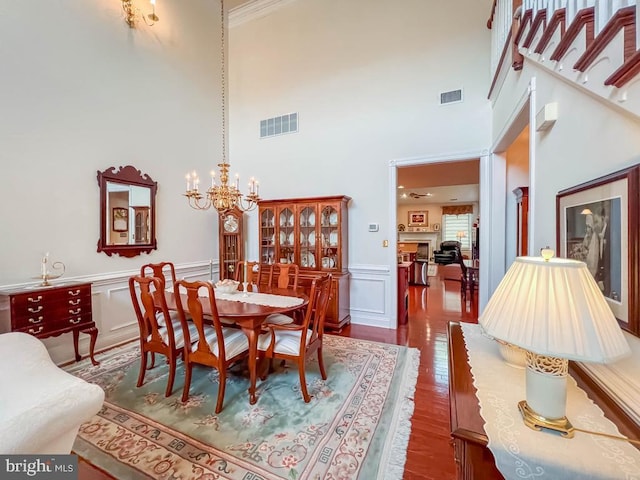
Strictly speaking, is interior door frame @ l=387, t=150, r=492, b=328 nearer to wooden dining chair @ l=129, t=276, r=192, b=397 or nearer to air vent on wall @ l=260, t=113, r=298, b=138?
air vent on wall @ l=260, t=113, r=298, b=138

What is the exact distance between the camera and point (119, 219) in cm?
354

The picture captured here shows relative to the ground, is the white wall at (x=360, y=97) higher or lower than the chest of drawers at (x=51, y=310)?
higher

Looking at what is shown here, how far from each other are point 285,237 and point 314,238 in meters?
0.54

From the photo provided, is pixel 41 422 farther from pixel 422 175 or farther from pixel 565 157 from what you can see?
pixel 422 175

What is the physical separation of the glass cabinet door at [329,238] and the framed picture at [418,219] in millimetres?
9488

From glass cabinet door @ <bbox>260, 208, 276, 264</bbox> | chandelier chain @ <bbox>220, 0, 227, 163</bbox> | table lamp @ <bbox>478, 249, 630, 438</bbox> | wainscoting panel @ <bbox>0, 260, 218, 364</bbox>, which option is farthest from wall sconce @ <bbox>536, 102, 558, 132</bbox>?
chandelier chain @ <bbox>220, 0, 227, 163</bbox>

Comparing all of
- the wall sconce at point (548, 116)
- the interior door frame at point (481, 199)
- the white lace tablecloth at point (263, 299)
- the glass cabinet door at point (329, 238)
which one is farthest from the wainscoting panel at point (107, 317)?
the wall sconce at point (548, 116)

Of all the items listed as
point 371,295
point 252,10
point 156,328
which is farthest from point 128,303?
point 252,10

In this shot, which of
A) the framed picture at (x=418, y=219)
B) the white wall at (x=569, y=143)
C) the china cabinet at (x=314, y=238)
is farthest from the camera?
the framed picture at (x=418, y=219)

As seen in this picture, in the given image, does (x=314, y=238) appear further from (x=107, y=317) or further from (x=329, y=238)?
(x=107, y=317)

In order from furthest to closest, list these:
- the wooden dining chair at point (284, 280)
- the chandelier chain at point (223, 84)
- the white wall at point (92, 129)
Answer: the chandelier chain at point (223, 84) < the wooden dining chair at point (284, 280) < the white wall at point (92, 129)

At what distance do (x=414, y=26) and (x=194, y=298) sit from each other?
14.8 ft

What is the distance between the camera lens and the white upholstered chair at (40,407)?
38.1 inches

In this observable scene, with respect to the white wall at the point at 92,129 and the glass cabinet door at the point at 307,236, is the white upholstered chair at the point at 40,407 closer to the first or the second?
the white wall at the point at 92,129
